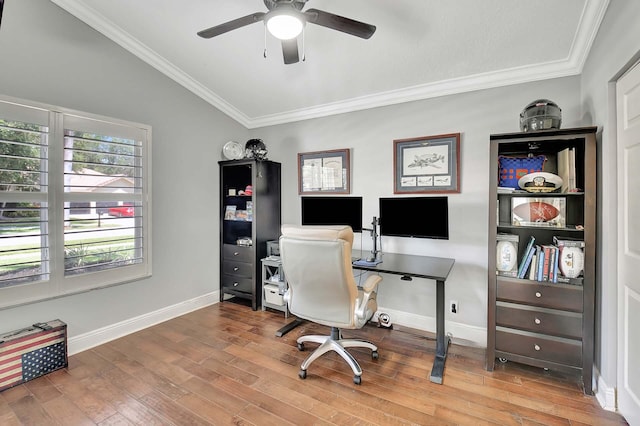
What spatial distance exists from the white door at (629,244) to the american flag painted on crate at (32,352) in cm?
375

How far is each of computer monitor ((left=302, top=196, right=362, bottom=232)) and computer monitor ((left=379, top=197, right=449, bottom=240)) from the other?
0.31 metres

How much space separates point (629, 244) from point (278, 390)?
2.29 meters

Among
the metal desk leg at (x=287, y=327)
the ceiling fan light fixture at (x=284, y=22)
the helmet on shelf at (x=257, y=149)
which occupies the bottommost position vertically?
the metal desk leg at (x=287, y=327)

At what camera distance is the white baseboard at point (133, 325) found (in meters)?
2.51

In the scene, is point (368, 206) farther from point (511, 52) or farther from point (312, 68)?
point (511, 52)

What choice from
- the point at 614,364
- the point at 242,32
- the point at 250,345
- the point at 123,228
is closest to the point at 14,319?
the point at 123,228

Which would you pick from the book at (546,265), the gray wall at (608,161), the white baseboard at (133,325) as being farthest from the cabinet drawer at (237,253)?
the gray wall at (608,161)

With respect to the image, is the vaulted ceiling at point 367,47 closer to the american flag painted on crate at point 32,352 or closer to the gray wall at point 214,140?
→ the gray wall at point 214,140

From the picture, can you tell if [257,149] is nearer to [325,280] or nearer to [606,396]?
[325,280]

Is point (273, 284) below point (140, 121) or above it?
below

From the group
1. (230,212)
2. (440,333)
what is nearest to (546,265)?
(440,333)

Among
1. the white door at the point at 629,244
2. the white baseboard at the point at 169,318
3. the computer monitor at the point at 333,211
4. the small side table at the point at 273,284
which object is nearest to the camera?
the white door at the point at 629,244

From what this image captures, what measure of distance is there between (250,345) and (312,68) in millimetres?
2660

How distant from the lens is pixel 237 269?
144 inches
